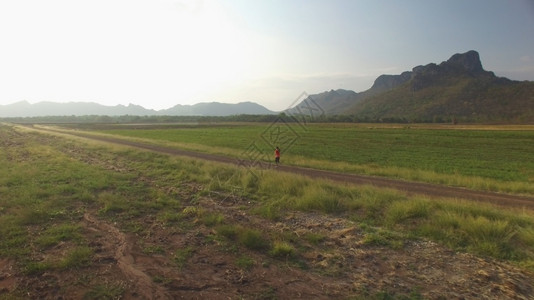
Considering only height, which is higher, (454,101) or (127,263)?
(454,101)

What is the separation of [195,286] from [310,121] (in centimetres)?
11590

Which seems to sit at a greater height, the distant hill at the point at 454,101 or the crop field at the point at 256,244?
the distant hill at the point at 454,101

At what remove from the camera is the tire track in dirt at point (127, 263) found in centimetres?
580

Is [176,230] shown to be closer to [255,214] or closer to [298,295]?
[255,214]

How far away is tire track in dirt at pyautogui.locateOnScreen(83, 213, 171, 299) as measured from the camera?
5.80 metres

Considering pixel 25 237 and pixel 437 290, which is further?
pixel 25 237

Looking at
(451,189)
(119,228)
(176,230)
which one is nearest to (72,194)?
(119,228)

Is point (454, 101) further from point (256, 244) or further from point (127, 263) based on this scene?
point (127, 263)

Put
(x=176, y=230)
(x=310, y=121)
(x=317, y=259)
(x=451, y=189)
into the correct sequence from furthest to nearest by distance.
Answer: (x=310, y=121), (x=451, y=189), (x=176, y=230), (x=317, y=259)

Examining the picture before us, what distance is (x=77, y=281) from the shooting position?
6.09 meters

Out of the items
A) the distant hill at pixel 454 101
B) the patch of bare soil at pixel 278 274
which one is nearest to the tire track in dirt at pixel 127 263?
the patch of bare soil at pixel 278 274

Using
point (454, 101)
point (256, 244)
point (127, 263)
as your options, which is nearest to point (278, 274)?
point (256, 244)

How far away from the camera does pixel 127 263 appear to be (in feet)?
22.9

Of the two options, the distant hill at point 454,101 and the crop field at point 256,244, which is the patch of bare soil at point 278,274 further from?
the distant hill at point 454,101
